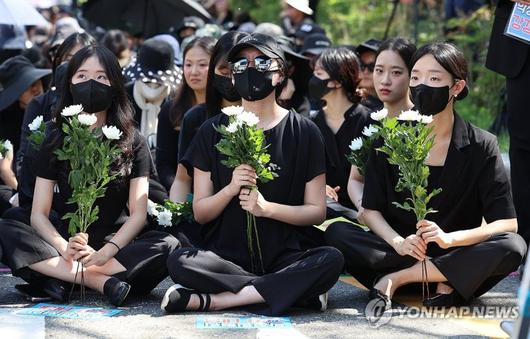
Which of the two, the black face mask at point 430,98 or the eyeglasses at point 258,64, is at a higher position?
the eyeglasses at point 258,64

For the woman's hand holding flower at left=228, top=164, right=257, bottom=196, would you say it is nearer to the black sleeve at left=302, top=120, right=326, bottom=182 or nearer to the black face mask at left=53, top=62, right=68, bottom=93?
the black sleeve at left=302, top=120, right=326, bottom=182

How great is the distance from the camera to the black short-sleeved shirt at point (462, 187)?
227 inches

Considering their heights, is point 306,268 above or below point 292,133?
below

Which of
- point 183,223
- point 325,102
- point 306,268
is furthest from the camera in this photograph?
point 325,102

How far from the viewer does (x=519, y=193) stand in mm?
6461

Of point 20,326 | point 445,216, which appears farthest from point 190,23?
point 20,326

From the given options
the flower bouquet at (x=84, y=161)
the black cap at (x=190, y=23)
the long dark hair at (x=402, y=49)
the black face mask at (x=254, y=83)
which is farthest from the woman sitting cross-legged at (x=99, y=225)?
the black cap at (x=190, y=23)

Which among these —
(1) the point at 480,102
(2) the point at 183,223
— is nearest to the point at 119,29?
(1) the point at 480,102

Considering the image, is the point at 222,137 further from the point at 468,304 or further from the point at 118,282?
the point at 468,304

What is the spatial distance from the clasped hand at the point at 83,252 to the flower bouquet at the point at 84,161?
4 centimetres

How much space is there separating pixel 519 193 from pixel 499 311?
1.08 m

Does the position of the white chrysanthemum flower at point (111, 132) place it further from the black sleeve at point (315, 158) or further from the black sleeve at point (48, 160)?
the black sleeve at point (315, 158)

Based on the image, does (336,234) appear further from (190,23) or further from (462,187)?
(190,23)

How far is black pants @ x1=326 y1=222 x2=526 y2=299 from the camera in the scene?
556cm
